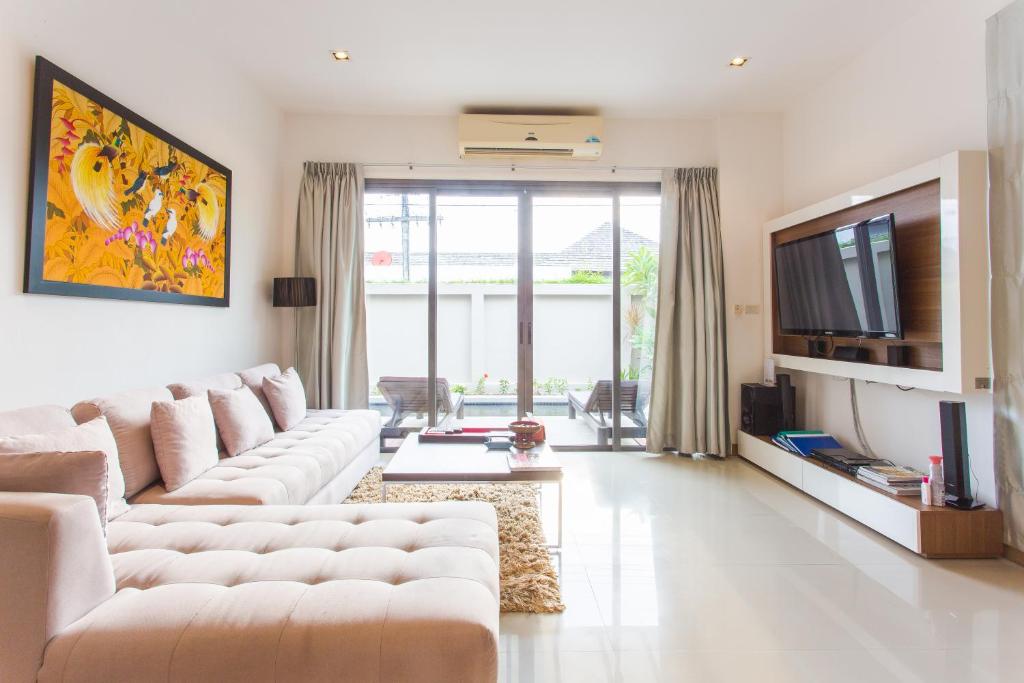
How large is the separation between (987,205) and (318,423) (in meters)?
3.90

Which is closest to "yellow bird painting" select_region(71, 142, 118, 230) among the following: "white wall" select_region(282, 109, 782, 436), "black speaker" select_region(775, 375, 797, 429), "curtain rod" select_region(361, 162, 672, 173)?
"white wall" select_region(282, 109, 782, 436)

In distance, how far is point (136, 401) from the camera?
2139 mm

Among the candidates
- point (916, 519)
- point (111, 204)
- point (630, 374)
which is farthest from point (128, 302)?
point (916, 519)

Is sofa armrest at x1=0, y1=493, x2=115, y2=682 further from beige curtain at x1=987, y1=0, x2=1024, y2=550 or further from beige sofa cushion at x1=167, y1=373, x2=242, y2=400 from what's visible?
beige curtain at x1=987, y1=0, x2=1024, y2=550

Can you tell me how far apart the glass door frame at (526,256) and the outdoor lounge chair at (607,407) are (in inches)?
1.8

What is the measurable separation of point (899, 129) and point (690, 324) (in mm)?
1853

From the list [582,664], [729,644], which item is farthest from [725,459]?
[582,664]

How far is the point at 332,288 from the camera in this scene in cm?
408

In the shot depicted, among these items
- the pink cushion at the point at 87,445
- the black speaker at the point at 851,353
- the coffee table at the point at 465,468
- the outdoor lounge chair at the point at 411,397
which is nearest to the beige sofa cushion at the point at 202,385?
the pink cushion at the point at 87,445

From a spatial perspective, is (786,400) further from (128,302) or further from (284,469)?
(128,302)

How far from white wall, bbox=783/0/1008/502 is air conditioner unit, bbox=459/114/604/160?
169cm

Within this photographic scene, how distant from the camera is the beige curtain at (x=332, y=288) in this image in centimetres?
405

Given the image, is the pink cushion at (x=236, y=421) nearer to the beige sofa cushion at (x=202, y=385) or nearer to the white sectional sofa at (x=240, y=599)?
the beige sofa cushion at (x=202, y=385)

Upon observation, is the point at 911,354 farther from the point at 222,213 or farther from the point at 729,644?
the point at 222,213
